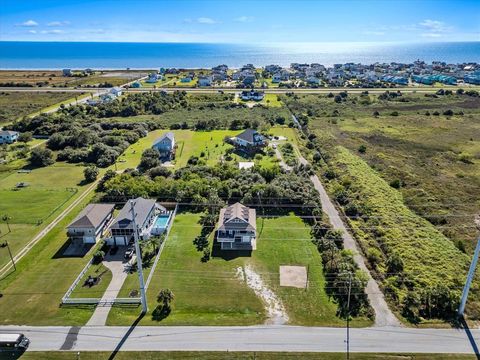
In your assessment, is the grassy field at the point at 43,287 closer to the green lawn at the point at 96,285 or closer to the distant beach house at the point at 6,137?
the green lawn at the point at 96,285

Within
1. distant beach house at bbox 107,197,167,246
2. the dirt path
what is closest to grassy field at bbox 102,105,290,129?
distant beach house at bbox 107,197,167,246

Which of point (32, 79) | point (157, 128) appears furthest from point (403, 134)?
point (32, 79)

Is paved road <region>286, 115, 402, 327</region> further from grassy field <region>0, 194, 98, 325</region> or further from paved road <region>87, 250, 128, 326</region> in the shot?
grassy field <region>0, 194, 98, 325</region>

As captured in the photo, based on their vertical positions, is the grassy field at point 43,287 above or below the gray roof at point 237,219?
below

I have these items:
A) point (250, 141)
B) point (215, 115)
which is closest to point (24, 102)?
point (215, 115)

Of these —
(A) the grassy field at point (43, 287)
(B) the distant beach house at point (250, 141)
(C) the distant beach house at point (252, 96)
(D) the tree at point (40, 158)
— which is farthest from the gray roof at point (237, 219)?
(C) the distant beach house at point (252, 96)
